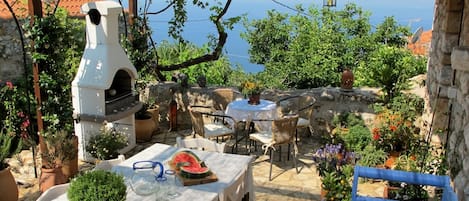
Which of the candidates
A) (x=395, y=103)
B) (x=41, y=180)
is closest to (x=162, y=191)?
(x=41, y=180)

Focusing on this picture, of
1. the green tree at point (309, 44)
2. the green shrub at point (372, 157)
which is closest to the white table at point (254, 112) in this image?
the green shrub at point (372, 157)

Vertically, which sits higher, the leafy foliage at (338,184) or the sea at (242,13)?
the sea at (242,13)

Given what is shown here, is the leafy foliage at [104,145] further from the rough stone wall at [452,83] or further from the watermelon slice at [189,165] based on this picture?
the rough stone wall at [452,83]

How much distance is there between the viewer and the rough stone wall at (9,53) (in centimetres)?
790

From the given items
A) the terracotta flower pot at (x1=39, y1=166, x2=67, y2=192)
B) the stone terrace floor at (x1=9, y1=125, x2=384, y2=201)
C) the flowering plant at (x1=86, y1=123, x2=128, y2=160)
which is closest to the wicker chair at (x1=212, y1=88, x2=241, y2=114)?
the stone terrace floor at (x1=9, y1=125, x2=384, y2=201)

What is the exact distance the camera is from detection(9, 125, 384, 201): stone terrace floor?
5.50 m

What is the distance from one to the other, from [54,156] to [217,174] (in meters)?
2.62

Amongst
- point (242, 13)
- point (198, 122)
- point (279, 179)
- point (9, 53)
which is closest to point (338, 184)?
point (279, 179)

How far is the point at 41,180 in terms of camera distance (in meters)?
Answer: 5.49

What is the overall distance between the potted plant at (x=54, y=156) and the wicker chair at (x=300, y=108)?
345 centimetres

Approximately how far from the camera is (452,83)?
16.1ft

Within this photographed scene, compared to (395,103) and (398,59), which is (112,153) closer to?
(395,103)

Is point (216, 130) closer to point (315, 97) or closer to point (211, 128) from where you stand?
point (211, 128)

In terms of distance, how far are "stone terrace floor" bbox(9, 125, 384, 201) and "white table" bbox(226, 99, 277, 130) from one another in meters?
0.53
